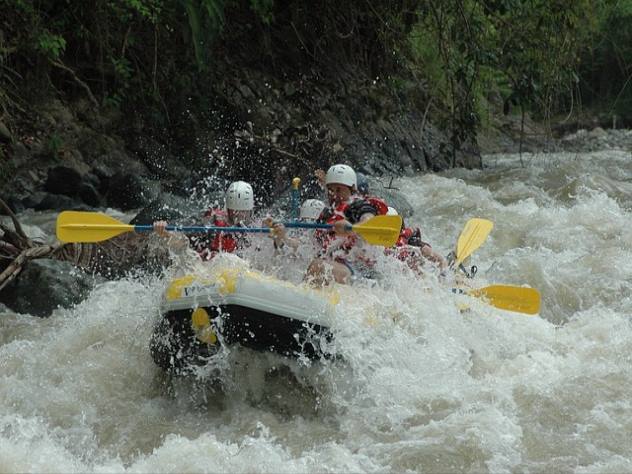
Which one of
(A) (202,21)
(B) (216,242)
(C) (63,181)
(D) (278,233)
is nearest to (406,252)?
(D) (278,233)

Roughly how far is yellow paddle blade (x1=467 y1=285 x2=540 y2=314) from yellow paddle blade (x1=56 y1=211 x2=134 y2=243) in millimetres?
2334

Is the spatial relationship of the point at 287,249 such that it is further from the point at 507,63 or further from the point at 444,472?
the point at 507,63

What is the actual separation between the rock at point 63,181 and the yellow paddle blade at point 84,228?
12.8ft

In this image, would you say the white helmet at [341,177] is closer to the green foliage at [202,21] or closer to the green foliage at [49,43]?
the green foliage at [202,21]

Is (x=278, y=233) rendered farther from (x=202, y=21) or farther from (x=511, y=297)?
(x=202, y=21)

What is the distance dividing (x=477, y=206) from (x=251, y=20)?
3939 millimetres

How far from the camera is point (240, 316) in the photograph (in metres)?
4.83

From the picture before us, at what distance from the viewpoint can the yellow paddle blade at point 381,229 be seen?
5.47 metres

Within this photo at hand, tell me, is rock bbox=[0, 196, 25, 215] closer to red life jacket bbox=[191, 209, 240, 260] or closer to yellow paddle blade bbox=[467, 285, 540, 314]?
red life jacket bbox=[191, 209, 240, 260]

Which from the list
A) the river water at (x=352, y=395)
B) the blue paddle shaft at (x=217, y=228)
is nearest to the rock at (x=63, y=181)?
the river water at (x=352, y=395)

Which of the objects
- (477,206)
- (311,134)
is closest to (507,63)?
(477,206)

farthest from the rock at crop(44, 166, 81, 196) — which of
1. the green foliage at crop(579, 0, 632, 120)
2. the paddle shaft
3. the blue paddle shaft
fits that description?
the green foliage at crop(579, 0, 632, 120)

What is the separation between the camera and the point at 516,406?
491 cm

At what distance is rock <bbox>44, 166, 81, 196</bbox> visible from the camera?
372 inches
